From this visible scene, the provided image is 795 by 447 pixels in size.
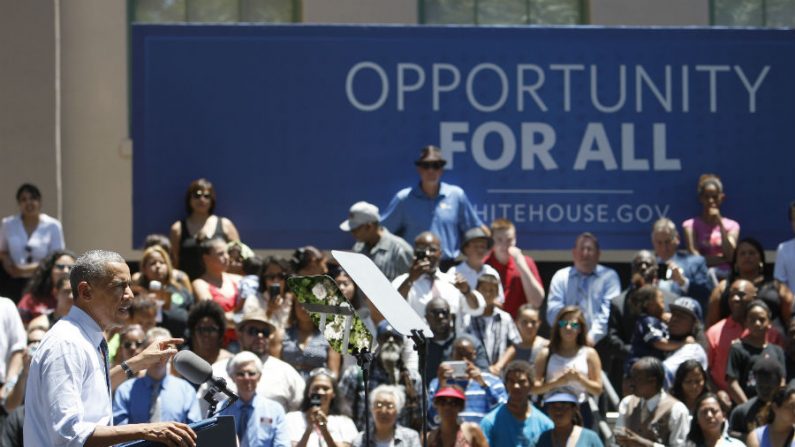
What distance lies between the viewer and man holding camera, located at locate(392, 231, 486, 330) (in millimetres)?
11438

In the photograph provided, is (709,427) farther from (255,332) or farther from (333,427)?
(255,332)

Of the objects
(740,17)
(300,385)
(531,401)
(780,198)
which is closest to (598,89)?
(780,198)

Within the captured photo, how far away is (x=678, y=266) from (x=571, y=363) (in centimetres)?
205

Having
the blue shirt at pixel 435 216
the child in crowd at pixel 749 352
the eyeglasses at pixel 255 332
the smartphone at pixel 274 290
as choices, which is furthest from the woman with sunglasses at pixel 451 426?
the blue shirt at pixel 435 216

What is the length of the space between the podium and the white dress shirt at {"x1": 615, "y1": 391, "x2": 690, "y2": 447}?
16.7 feet

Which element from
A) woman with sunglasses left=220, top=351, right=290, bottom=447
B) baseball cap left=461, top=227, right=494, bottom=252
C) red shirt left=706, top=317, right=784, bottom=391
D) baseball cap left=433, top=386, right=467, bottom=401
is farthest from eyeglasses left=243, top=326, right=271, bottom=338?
red shirt left=706, top=317, right=784, bottom=391

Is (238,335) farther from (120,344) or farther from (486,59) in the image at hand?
(486,59)

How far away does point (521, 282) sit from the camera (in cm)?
1270

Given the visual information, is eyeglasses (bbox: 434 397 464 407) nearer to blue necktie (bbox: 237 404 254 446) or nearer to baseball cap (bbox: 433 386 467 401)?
baseball cap (bbox: 433 386 467 401)

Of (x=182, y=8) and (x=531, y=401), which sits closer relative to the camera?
(x=531, y=401)

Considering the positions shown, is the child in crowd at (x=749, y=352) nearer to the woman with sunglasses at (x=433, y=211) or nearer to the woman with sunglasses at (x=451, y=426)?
the woman with sunglasses at (x=451, y=426)

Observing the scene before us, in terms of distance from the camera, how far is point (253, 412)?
9.53 metres

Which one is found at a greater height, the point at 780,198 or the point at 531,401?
the point at 780,198

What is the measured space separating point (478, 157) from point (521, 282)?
63.1 inches
